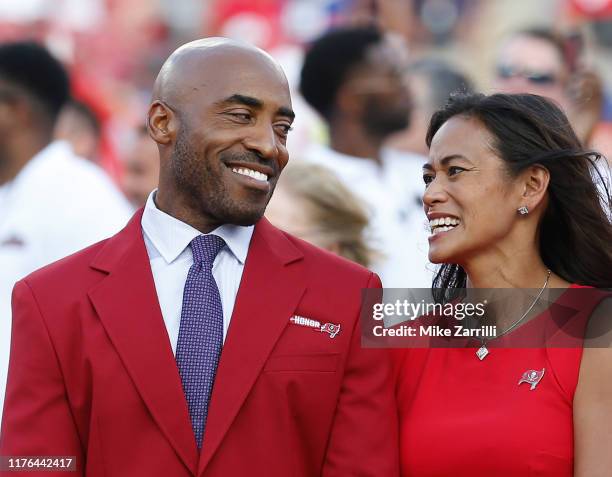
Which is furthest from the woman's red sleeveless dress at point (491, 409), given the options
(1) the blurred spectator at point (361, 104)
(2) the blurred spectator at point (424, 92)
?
(2) the blurred spectator at point (424, 92)

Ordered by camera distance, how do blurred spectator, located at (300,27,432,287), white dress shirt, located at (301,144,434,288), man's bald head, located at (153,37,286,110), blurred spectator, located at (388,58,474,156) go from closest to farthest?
man's bald head, located at (153,37,286,110) → white dress shirt, located at (301,144,434,288) → blurred spectator, located at (300,27,432,287) → blurred spectator, located at (388,58,474,156)

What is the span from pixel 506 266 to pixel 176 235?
0.95 m

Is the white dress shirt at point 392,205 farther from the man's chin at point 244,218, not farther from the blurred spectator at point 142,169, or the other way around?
the man's chin at point 244,218

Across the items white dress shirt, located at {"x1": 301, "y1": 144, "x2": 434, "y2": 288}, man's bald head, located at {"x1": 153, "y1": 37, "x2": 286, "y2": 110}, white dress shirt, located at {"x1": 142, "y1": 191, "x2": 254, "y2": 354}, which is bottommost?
white dress shirt, located at {"x1": 142, "y1": 191, "x2": 254, "y2": 354}

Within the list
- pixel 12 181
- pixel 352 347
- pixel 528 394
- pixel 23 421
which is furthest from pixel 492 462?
pixel 12 181

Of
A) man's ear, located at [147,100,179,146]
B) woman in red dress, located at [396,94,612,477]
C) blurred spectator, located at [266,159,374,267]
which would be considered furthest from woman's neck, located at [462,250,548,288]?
blurred spectator, located at [266,159,374,267]

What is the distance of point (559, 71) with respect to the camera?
6594mm

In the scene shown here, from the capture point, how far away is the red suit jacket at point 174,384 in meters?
3.10

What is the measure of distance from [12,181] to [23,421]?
3165 millimetres

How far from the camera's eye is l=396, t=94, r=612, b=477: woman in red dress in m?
3.31

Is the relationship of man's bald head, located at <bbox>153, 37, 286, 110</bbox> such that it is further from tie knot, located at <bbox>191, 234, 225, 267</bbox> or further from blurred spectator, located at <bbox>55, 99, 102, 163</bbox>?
blurred spectator, located at <bbox>55, 99, 102, 163</bbox>

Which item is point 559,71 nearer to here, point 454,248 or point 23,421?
point 454,248

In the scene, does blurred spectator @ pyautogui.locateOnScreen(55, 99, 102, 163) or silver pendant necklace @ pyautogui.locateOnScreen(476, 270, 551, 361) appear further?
blurred spectator @ pyautogui.locateOnScreen(55, 99, 102, 163)

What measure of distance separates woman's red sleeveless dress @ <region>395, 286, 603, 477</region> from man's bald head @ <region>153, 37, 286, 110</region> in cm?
93
